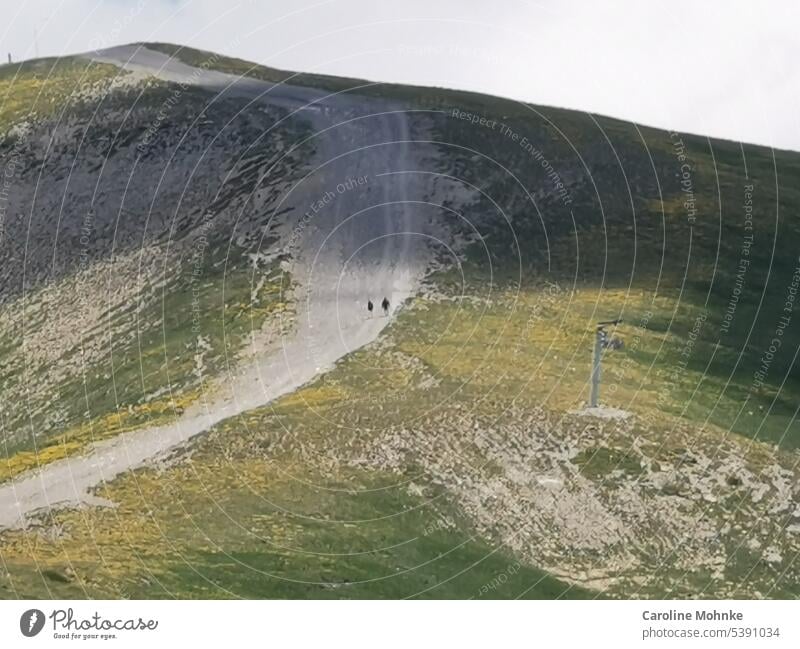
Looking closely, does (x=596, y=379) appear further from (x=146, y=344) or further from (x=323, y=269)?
(x=146, y=344)

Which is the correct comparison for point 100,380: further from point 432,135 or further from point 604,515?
point 432,135

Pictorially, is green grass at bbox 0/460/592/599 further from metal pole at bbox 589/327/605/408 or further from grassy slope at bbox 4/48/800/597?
metal pole at bbox 589/327/605/408

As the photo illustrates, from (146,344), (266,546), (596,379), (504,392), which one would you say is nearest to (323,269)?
(146,344)

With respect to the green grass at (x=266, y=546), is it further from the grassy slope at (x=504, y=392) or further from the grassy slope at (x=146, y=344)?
the grassy slope at (x=146, y=344)

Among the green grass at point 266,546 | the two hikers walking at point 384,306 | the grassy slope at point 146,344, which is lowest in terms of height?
the green grass at point 266,546

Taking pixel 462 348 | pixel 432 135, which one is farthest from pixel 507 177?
pixel 462 348

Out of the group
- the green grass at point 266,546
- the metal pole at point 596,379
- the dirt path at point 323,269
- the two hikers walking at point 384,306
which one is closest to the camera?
the green grass at point 266,546

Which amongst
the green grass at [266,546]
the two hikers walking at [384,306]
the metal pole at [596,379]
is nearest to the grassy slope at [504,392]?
the green grass at [266,546]

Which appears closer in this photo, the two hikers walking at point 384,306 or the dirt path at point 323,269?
the dirt path at point 323,269
